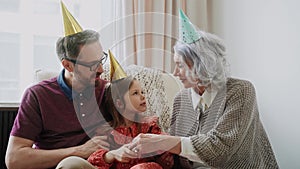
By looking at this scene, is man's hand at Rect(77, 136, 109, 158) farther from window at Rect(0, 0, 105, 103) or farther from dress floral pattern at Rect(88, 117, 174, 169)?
window at Rect(0, 0, 105, 103)

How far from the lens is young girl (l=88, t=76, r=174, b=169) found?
1428mm

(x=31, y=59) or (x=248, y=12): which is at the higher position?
(x=248, y=12)

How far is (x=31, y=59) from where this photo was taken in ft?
7.19

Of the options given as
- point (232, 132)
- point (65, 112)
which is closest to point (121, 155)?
point (65, 112)

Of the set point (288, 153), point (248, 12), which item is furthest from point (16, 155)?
point (248, 12)

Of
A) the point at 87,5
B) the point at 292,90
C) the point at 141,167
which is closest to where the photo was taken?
the point at 141,167

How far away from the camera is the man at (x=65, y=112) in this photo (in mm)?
1458

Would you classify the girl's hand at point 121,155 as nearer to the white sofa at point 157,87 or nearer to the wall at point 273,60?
the white sofa at point 157,87

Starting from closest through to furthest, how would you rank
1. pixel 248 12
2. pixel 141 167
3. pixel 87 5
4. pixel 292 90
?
pixel 141 167
pixel 292 90
pixel 248 12
pixel 87 5

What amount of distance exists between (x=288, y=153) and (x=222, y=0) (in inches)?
41.1

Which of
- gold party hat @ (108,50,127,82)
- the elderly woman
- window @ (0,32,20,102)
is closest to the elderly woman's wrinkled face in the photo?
the elderly woman

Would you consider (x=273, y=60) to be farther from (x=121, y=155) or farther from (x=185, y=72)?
(x=121, y=155)

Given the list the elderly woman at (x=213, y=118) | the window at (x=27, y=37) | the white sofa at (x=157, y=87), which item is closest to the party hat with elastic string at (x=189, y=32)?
the elderly woman at (x=213, y=118)

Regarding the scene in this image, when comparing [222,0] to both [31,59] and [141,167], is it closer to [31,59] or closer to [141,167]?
[31,59]
